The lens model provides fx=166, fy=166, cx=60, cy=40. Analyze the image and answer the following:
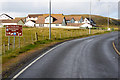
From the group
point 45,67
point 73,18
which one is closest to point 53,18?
point 73,18

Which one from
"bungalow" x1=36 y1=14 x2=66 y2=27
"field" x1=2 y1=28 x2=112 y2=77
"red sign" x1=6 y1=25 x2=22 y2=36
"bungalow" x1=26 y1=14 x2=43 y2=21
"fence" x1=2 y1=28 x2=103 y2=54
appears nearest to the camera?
"field" x1=2 y1=28 x2=112 y2=77

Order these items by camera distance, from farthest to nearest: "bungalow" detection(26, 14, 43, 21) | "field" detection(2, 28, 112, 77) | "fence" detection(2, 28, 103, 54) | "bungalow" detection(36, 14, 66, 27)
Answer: "bungalow" detection(26, 14, 43, 21), "bungalow" detection(36, 14, 66, 27), "fence" detection(2, 28, 103, 54), "field" detection(2, 28, 112, 77)

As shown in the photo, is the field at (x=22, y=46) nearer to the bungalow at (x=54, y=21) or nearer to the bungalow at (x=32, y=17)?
the bungalow at (x=54, y=21)

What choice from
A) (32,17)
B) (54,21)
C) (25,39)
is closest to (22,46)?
(25,39)

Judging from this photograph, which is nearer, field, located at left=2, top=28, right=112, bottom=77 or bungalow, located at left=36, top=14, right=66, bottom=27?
field, located at left=2, top=28, right=112, bottom=77

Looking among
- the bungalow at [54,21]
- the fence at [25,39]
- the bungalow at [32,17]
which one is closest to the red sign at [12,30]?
the fence at [25,39]

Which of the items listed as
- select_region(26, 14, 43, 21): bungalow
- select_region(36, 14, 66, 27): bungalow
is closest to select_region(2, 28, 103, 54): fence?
select_region(36, 14, 66, 27): bungalow

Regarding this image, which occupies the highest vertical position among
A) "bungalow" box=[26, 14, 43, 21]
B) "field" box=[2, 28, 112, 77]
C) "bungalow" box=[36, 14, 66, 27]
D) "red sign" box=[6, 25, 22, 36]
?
"bungalow" box=[26, 14, 43, 21]

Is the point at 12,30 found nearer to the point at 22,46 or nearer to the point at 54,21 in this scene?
the point at 22,46

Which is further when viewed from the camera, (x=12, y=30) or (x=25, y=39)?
(x=25, y=39)

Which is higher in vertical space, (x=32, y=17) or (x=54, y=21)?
(x=32, y=17)

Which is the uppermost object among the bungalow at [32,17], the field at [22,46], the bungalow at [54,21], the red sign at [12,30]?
the bungalow at [32,17]

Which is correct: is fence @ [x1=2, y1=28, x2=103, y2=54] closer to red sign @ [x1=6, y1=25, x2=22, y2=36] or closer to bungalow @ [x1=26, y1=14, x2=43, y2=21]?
red sign @ [x1=6, y1=25, x2=22, y2=36]

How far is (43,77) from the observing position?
773 cm
